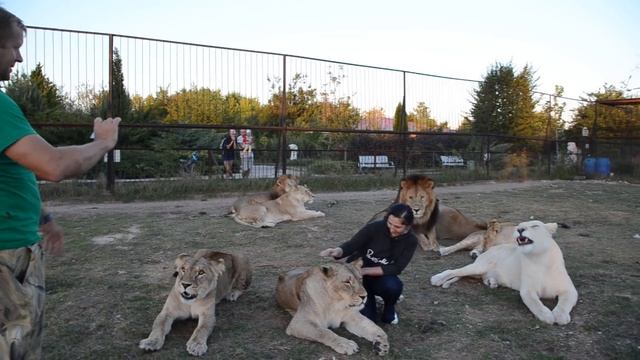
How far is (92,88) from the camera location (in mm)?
12961

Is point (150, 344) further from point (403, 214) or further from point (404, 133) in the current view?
point (404, 133)

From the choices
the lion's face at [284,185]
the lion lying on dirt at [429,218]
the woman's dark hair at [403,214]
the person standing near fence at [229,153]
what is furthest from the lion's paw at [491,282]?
the person standing near fence at [229,153]

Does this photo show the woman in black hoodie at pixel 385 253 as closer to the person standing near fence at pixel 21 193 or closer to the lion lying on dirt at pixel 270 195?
the person standing near fence at pixel 21 193

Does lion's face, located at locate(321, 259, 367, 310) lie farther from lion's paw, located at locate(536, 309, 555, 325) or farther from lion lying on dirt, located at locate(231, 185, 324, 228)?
lion lying on dirt, located at locate(231, 185, 324, 228)

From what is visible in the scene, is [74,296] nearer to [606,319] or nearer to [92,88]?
[606,319]

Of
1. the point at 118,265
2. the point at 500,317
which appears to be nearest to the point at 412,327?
the point at 500,317

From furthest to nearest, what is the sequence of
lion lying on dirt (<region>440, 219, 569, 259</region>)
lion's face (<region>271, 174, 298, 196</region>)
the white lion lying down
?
lion's face (<region>271, 174, 298, 196</region>)
lion lying on dirt (<region>440, 219, 569, 259</region>)
the white lion lying down

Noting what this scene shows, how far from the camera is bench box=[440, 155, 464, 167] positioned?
62.4ft

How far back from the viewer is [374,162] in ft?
55.3

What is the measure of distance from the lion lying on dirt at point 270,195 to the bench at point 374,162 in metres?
6.29

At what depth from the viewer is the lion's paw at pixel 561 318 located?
15.2 ft

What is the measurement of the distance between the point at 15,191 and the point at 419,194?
19.7 ft

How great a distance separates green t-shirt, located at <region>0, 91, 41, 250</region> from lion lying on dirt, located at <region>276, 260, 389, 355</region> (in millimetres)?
2195

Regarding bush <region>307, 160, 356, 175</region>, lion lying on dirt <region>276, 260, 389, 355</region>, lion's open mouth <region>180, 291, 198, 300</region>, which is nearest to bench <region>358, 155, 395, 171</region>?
bush <region>307, 160, 356, 175</region>
